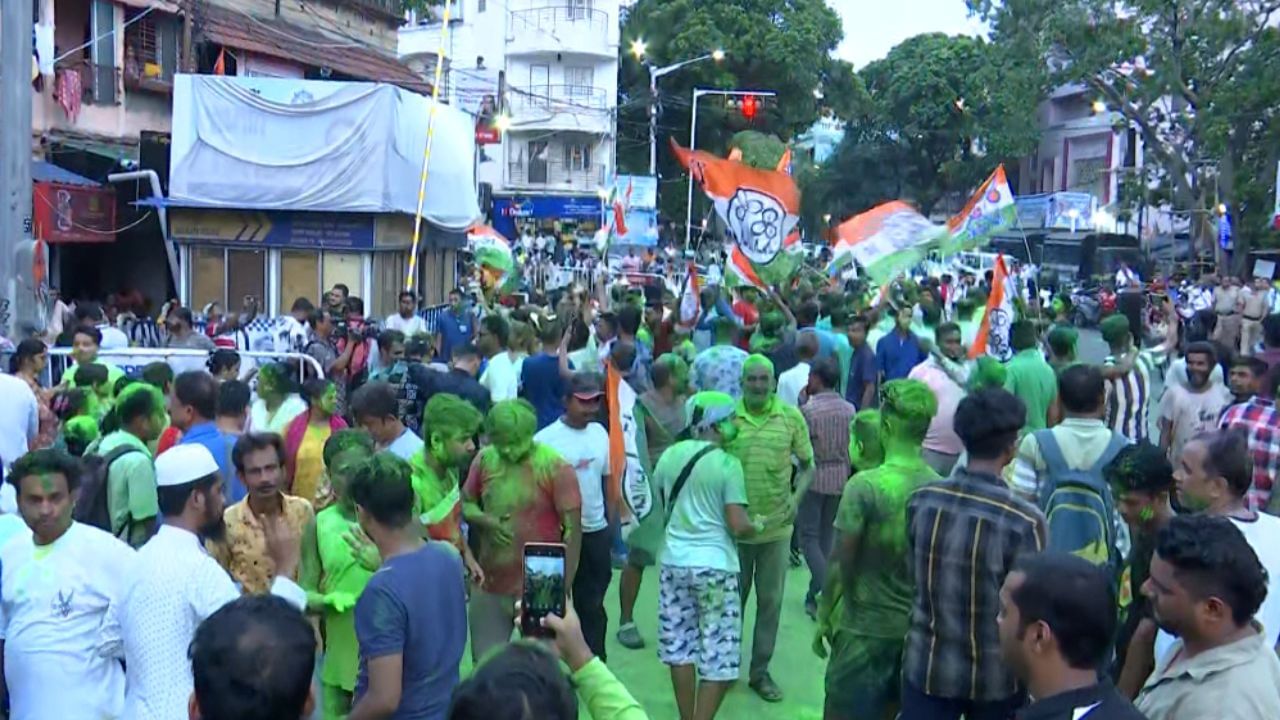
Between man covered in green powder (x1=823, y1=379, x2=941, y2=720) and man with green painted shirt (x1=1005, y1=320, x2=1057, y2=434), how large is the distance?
3858mm

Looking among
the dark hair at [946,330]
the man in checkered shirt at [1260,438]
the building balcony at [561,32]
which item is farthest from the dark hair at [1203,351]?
the building balcony at [561,32]

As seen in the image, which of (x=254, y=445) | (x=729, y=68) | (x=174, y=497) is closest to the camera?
(x=174, y=497)

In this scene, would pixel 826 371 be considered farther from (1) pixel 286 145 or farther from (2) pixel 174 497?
(1) pixel 286 145

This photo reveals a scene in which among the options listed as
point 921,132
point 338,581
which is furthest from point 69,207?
point 921,132

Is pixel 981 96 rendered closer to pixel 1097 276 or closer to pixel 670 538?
pixel 1097 276

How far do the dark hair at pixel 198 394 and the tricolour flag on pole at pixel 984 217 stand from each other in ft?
33.3

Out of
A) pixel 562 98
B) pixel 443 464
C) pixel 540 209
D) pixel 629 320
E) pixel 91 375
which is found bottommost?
pixel 443 464

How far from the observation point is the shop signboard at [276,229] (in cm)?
1969

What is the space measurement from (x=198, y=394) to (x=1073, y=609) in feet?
14.8

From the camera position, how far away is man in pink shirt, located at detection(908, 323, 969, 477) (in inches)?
334

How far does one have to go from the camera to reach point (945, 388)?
8766mm

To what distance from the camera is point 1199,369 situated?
332 inches

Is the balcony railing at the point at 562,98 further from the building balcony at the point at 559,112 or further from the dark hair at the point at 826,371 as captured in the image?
the dark hair at the point at 826,371

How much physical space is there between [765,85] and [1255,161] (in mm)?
21460
